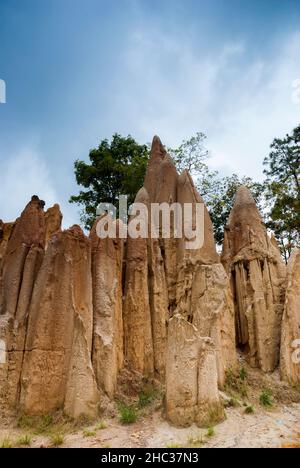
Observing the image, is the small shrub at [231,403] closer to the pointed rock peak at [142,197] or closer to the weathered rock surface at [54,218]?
the pointed rock peak at [142,197]

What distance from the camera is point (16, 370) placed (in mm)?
9859

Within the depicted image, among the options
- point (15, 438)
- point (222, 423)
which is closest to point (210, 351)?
point (222, 423)

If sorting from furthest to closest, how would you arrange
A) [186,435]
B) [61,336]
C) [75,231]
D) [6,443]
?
[75,231] < [61,336] < [186,435] < [6,443]

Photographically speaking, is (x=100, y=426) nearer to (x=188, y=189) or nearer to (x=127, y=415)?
(x=127, y=415)

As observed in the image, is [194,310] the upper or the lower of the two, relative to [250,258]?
lower

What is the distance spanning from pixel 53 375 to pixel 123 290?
11.3 ft

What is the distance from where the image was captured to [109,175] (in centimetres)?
2367

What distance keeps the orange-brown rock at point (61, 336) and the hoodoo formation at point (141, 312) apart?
26 millimetres

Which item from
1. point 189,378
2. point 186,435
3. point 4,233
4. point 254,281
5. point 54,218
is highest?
→ point 54,218

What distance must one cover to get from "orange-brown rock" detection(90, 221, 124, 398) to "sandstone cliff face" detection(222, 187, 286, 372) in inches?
163

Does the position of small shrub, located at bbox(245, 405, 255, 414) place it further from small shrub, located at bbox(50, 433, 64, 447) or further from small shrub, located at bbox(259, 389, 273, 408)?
small shrub, located at bbox(50, 433, 64, 447)

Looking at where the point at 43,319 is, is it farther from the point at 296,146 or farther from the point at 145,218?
the point at 296,146

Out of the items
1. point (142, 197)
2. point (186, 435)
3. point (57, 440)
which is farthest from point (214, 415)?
point (142, 197)

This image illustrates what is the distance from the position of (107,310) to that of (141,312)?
4.05 ft
